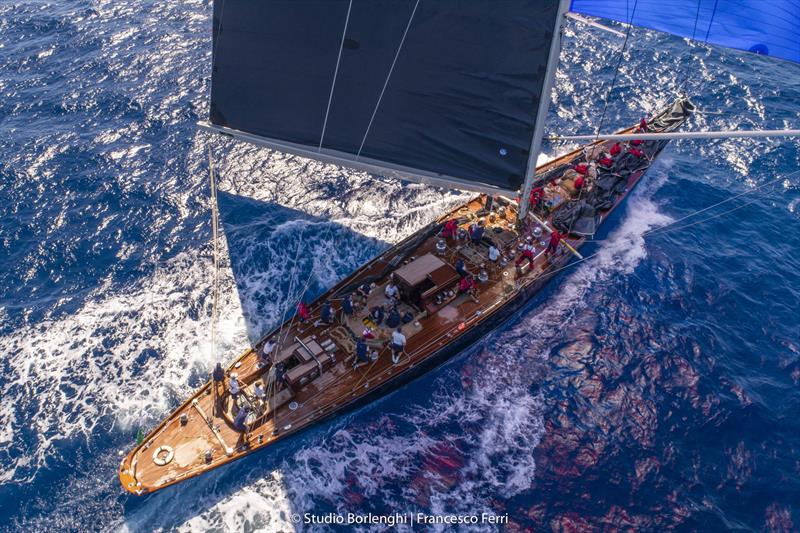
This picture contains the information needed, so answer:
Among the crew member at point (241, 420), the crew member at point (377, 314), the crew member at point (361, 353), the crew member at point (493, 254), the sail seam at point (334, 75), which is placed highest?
the sail seam at point (334, 75)

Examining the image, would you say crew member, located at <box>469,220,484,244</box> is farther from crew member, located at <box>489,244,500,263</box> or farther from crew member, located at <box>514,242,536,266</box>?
crew member, located at <box>514,242,536,266</box>

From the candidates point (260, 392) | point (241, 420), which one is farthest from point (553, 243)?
point (241, 420)

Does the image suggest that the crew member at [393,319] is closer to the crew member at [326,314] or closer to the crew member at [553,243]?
the crew member at [326,314]

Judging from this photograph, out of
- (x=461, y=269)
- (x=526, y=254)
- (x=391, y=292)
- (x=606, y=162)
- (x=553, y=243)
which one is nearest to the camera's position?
(x=391, y=292)

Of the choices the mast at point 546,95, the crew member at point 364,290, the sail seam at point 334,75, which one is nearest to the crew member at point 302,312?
the crew member at point 364,290

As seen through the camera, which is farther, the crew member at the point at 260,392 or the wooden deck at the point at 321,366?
the crew member at the point at 260,392

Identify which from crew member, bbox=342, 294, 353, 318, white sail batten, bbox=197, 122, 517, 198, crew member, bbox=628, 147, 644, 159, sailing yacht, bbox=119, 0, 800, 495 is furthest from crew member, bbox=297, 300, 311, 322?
crew member, bbox=628, 147, 644, 159

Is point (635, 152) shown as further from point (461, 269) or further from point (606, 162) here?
point (461, 269)

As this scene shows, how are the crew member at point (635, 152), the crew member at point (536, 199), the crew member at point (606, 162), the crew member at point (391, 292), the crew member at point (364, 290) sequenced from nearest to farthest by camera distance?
the crew member at point (391, 292) < the crew member at point (364, 290) < the crew member at point (536, 199) < the crew member at point (606, 162) < the crew member at point (635, 152)

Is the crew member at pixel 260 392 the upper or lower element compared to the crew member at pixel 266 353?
lower
